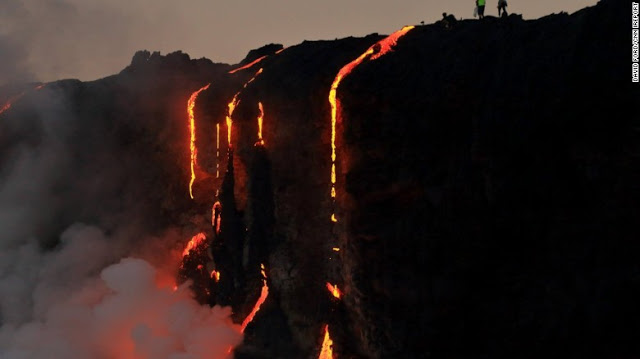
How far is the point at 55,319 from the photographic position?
2209 centimetres

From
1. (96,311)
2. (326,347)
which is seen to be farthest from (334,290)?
(96,311)

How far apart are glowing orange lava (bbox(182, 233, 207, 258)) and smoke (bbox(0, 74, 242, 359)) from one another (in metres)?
0.42

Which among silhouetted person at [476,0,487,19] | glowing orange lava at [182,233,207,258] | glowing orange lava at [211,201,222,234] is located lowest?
glowing orange lava at [182,233,207,258]

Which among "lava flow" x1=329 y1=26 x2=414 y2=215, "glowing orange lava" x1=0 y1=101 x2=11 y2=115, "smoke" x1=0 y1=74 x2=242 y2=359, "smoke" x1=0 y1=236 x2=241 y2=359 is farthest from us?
"glowing orange lava" x1=0 y1=101 x2=11 y2=115

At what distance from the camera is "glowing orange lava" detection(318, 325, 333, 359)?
54.1ft

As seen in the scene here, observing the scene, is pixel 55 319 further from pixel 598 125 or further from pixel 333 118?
pixel 598 125

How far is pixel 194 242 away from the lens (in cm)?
2230

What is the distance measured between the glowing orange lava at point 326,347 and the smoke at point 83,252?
330 cm

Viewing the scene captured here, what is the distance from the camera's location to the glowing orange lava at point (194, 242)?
2206cm

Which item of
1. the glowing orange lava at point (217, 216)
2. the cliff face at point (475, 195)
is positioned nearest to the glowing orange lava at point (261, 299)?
the cliff face at point (475, 195)

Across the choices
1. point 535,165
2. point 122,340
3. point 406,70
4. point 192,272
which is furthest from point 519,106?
point 122,340

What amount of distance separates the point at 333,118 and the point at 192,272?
9258 millimetres

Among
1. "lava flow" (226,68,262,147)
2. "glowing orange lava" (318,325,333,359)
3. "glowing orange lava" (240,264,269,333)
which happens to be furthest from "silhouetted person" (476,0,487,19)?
"glowing orange lava" (240,264,269,333)

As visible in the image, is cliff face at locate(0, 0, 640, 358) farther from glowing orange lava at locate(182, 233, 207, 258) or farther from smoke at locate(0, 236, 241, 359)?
glowing orange lava at locate(182, 233, 207, 258)
